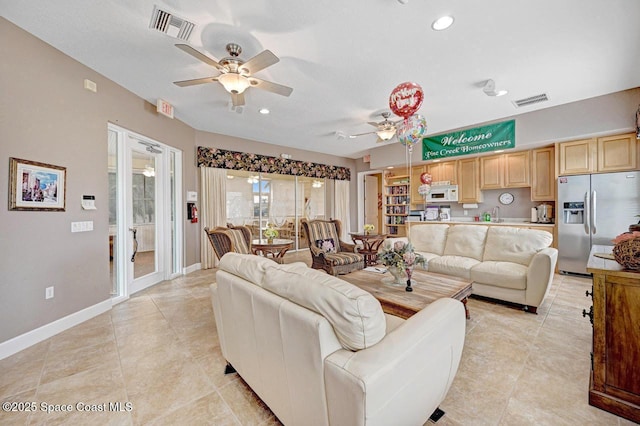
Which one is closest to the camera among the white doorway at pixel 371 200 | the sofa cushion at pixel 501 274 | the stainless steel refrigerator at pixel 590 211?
the sofa cushion at pixel 501 274

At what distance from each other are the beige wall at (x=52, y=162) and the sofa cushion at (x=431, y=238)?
14.8 feet

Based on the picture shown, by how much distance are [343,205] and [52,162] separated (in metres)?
6.27

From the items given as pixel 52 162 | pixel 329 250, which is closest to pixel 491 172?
pixel 329 250

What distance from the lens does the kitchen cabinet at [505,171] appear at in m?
5.05

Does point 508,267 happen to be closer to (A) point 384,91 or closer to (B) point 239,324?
(A) point 384,91

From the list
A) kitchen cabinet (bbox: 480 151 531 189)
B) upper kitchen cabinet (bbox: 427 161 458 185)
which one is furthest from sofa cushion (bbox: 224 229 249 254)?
kitchen cabinet (bbox: 480 151 531 189)

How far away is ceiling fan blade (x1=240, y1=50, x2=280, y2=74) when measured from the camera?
2.27m

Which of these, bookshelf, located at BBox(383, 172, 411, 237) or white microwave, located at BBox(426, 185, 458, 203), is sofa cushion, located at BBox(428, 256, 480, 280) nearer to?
white microwave, located at BBox(426, 185, 458, 203)

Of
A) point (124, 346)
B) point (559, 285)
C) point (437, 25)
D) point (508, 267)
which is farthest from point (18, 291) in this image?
point (559, 285)

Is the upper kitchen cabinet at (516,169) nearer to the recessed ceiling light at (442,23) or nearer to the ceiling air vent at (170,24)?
the recessed ceiling light at (442,23)

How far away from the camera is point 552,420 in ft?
4.91

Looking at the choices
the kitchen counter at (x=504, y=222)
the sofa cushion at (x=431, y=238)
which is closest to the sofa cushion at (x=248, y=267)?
the sofa cushion at (x=431, y=238)

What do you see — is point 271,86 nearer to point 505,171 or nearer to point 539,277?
point 539,277

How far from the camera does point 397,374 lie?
0.98 metres
